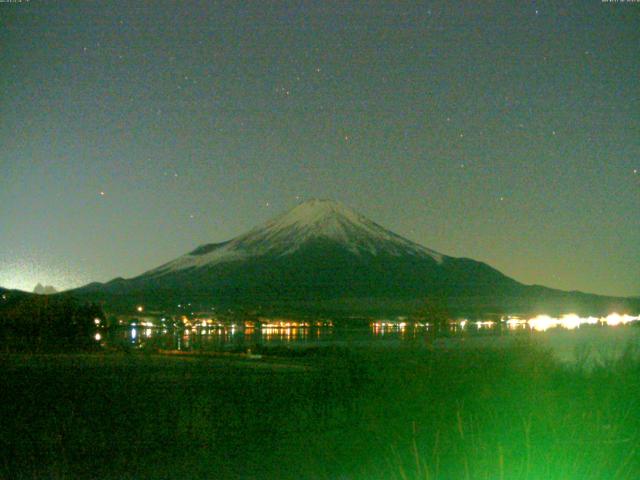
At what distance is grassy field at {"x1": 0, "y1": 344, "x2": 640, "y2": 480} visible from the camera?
395 inches

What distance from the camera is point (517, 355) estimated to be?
19891mm

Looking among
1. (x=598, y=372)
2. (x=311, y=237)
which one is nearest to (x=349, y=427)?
(x=598, y=372)

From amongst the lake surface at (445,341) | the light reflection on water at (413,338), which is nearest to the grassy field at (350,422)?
the lake surface at (445,341)

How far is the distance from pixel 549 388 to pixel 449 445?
5.49m

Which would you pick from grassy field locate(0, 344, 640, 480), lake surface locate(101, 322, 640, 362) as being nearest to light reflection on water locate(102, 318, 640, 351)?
lake surface locate(101, 322, 640, 362)

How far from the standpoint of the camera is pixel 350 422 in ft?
47.9

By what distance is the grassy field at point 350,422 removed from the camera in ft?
32.9

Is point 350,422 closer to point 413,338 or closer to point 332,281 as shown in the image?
point 413,338

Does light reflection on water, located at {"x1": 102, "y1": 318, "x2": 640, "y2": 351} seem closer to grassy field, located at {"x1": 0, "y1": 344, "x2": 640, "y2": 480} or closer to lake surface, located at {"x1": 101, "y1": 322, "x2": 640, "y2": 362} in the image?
lake surface, located at {"x1": 101, "y1": 322, "x2": 640, "y2": 362}

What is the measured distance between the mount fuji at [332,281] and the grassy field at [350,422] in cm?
10365

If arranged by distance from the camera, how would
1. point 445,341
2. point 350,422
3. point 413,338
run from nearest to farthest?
1. point 350,422
2. point 413,338
3. point 445,341

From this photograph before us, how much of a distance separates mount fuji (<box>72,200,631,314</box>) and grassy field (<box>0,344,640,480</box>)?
104 meters

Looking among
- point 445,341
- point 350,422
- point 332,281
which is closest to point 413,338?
point 350,422

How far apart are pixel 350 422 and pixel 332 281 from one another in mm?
140218
